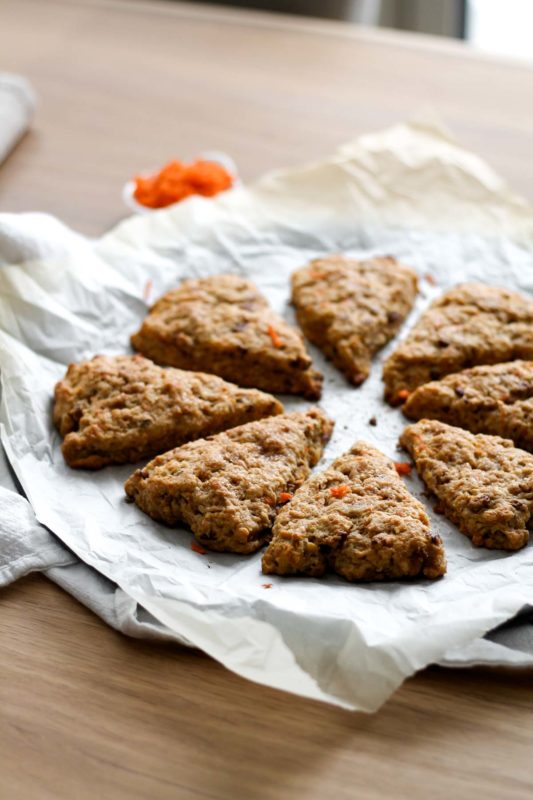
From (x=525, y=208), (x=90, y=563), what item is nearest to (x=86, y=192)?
(x=525, y=208)

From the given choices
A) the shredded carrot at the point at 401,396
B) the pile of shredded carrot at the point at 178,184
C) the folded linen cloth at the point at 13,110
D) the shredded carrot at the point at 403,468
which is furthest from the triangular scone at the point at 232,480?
the folded linen cloth at the point at 13,110

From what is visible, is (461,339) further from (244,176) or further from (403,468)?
(244,176)

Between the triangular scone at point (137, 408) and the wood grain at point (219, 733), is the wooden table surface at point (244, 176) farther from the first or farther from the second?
the triangular scone at point (137, 408)

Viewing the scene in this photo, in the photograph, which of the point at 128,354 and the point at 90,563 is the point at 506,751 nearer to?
the point at 90,563

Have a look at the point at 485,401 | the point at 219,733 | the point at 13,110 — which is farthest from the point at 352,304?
the point at 13,110

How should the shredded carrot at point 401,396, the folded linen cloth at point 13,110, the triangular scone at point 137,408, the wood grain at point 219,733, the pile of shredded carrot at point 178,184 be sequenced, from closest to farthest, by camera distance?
the wood grain at point 219,733
the triangular scone at point 137,408
the shredded carrot at point 401,396
the pile of shredded carrot at point 178,184
the folded linen cloth at point 13,110

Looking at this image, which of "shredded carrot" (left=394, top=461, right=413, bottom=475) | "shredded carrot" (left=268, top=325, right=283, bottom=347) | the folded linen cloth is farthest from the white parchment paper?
the folded linen cloth

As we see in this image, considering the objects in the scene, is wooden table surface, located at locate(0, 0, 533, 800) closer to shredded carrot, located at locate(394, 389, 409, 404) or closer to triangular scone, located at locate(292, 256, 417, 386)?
triangular scone, located at locate(292, 256, 417, 386)
